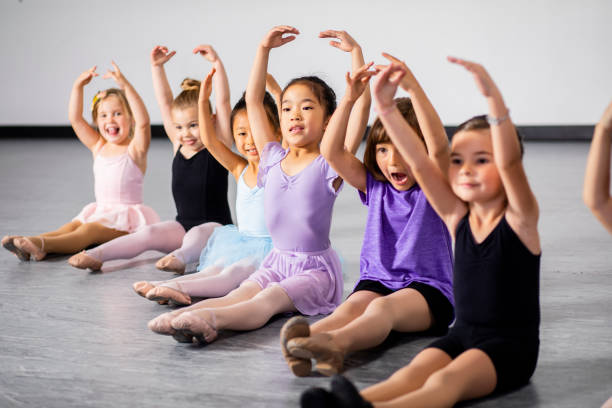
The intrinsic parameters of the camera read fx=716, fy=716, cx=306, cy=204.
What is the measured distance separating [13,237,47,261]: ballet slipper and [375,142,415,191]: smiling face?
5.43 feet

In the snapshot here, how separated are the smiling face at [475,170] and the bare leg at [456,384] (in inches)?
13.9

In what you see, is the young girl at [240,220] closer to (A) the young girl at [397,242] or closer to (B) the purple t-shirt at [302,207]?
(B) the purple t-shirt at [302,207]

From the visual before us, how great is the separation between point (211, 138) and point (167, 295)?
0.76m

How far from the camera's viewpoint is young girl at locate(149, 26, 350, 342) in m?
2.22

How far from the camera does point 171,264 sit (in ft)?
8.62

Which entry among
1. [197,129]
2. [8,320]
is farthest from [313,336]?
[197,129]

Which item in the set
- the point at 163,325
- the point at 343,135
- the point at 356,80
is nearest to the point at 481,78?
the point at 356,80

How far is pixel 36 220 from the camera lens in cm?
377

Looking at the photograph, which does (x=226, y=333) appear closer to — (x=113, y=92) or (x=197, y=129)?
(x=197, y=129)

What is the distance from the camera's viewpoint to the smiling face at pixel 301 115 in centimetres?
228

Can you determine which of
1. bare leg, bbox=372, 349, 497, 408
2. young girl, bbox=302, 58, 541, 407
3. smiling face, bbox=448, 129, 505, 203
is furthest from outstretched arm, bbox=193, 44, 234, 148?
bare leg, bbox=372, 349, 497, 408

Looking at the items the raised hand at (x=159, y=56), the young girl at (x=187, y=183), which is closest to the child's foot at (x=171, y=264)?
the young girl at (x=187, y=183)

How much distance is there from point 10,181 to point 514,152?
15.2 ft

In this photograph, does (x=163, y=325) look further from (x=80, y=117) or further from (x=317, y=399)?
(x=80, y=117)
